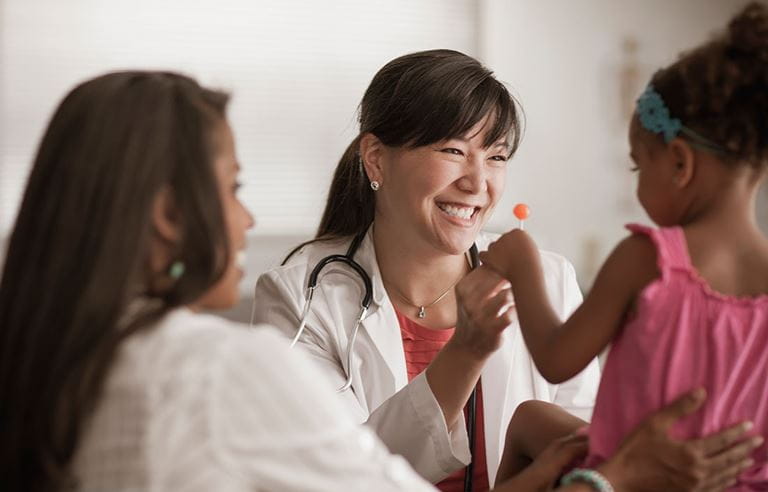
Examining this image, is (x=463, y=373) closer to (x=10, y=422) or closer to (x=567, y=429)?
(x=567, y=429)

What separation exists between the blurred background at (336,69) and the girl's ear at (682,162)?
235cm

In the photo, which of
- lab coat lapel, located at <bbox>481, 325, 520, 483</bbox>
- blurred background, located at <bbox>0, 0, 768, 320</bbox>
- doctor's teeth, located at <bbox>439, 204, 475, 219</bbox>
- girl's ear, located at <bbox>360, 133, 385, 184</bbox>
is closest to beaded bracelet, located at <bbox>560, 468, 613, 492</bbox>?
lab coat lapel, located at <bbox>481, 325, 520, 483</bbox>

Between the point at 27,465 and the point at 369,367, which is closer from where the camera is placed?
the point at 27,465

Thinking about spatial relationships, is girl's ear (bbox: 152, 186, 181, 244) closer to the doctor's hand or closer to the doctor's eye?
the doctor's hand

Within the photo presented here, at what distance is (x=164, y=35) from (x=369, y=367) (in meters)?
2.29

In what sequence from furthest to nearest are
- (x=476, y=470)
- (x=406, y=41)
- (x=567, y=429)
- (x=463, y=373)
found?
(x=406, y=41), (x=476, y=470), (x=463, y=373), (x=567, y=429)

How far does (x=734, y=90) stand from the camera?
1.11 metres

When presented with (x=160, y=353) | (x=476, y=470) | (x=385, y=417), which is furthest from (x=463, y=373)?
(x=160, y=353)

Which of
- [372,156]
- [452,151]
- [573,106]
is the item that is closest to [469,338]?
[452,151]

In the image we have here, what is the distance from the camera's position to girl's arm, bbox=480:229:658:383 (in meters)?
1.15

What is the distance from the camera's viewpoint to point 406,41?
409 cm

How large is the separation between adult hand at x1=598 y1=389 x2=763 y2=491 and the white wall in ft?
9.77

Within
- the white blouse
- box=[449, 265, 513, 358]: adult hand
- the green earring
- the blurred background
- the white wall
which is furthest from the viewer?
the white wall

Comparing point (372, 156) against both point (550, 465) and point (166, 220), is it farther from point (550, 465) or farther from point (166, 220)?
point (166, 220)
